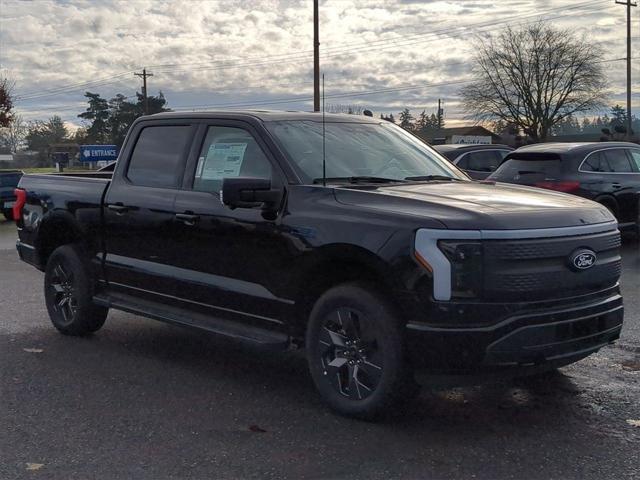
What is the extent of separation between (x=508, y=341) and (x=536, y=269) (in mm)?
426

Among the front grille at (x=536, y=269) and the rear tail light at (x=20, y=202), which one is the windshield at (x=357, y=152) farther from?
the rear tail light at (x=20, y=202)

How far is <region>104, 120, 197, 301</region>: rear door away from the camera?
5.88 metres

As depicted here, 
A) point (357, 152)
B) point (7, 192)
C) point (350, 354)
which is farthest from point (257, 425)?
point (7, 192)

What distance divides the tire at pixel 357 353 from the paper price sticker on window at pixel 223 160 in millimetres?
1336

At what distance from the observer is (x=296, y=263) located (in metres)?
4.89

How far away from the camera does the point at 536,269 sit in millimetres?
4270

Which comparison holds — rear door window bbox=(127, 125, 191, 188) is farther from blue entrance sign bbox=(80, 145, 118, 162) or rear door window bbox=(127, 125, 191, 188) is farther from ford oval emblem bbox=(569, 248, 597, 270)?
blue entrance sign bbox=(80, 145, 118, 162)

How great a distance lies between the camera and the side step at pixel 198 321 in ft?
16.6

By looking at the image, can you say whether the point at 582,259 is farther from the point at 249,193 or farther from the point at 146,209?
the point at 146,209

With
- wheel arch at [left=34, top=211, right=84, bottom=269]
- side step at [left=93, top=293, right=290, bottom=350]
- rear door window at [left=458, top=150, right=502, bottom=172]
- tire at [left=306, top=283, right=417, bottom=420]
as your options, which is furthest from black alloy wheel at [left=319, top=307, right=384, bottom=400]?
rear door window at [left=458, top=150, right=502, bottom=172]

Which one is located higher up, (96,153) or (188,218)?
(96,153)

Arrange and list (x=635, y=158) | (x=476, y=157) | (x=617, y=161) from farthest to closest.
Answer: (x=476, y=157)
(x=635, y=158)
(x=617, y=161)

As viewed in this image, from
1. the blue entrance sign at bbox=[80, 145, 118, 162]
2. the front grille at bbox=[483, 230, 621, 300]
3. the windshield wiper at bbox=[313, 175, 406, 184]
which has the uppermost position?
the blue entrance sign at bbox=[80, 145, 118, 162]

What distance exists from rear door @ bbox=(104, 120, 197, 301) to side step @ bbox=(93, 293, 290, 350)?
8 centimetres
